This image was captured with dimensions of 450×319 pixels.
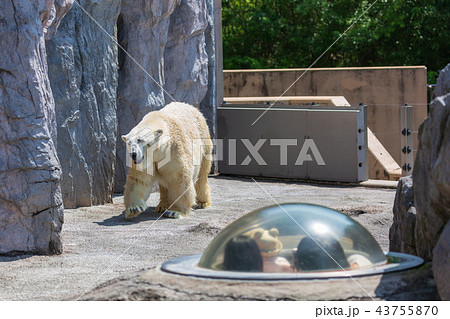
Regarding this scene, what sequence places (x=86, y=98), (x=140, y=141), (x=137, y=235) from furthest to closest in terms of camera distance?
1. (x=86, y=98)
2. (x=140, y=141)
3. (x=137, y=235)

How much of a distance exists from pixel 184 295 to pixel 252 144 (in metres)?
10.5

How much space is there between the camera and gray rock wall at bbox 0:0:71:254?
6406mm

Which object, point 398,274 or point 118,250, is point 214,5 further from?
point 398,274

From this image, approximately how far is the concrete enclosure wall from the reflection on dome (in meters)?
11.5

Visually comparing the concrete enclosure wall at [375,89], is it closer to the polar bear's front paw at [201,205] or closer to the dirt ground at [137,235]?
the dirt ground at [137,235]

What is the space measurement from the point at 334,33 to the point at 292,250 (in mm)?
18538

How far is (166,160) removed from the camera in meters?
8.98

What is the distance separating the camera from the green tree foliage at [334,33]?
20.6 meters

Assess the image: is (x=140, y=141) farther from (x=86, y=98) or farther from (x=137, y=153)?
(x=86, y=98)

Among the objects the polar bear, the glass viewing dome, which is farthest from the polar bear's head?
the glass viewing dome

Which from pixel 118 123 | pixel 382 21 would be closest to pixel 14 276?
pixel 118 123

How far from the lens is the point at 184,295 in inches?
128

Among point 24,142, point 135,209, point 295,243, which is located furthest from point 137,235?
point 295,243

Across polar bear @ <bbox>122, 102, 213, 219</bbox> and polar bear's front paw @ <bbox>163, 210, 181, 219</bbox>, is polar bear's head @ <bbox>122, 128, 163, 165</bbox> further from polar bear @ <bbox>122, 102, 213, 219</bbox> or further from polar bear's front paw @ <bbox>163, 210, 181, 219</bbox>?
polar bear's front paw @ <bbox>163, 210, 181, 219</bbox>
